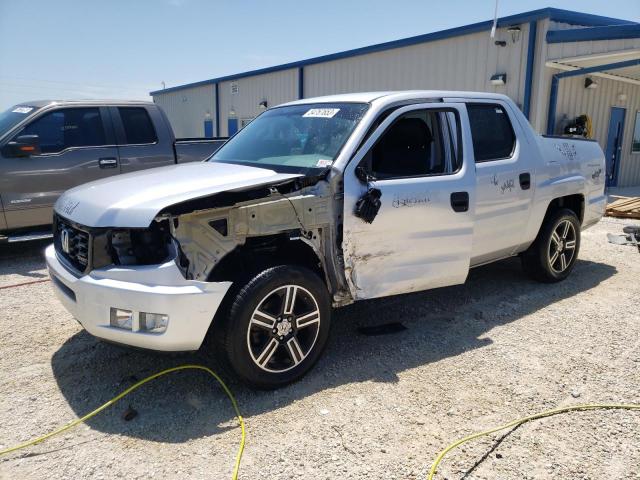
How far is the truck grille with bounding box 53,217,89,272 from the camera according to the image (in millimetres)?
3185

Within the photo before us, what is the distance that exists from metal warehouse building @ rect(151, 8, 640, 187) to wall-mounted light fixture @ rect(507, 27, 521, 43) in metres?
0.02

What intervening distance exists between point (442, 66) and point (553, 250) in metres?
8.81

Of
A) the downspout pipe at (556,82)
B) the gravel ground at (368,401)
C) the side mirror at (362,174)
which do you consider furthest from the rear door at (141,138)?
the downspout pipe at (556,82)

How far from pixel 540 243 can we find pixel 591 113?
10.0 m

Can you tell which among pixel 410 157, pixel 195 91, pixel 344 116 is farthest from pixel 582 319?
pixel 195 91

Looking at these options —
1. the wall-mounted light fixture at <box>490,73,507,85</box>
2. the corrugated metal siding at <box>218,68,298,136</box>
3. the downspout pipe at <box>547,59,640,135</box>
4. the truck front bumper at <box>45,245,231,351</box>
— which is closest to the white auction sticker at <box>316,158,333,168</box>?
the truck front bumper at <box>45,245,231,351</box>

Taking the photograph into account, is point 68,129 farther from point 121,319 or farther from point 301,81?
point 301,81

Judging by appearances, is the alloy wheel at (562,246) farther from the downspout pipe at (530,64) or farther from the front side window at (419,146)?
the downspout pipe at (530,64)

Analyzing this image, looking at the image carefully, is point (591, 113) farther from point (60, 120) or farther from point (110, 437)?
point (110, 437)

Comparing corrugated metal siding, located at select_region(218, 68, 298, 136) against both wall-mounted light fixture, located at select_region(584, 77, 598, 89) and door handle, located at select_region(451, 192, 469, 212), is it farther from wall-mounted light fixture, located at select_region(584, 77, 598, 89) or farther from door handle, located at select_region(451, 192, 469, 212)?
door handle, located at select_region(451, 192, 469, 212)

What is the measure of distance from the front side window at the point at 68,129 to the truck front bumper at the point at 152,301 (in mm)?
4238

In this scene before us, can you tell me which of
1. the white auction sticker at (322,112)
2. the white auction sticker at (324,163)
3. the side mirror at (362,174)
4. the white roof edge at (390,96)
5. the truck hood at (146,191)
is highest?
the white roof edge at (390,96)

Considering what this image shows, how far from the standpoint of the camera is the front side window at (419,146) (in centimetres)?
387

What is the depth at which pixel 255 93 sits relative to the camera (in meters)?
21.2
